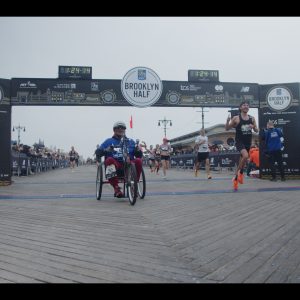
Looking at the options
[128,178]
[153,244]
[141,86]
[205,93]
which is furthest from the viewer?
[205,93]

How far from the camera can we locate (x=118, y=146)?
7.51 meters

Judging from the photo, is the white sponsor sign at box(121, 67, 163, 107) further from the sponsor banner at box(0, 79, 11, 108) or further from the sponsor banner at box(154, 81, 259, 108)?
the sponsor banner at box(0, 79, 11, 108)

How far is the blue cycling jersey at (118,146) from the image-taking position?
7.42 m

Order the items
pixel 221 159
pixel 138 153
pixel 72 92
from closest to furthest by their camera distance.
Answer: pixel 138 153 < pixel 72 92 < pixel 221 159

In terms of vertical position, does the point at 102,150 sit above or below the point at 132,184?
above

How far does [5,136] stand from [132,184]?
7.64m

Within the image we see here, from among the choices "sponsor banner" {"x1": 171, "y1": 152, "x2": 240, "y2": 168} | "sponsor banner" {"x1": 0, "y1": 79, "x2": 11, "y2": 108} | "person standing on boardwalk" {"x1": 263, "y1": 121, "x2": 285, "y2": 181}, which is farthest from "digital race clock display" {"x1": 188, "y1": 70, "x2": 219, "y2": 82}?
"sponsor banner" {"x1": 0, "y1": 79, "x2": 11, "y2": 108}

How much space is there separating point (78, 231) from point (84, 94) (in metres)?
13.0

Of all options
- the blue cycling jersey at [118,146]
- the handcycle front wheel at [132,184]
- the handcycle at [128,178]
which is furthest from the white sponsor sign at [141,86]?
the handcycle front wheel at [132,184]

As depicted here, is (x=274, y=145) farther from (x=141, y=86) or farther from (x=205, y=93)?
(x=141, y=86)

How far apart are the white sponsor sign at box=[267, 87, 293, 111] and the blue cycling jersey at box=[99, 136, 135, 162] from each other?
26.4 ft

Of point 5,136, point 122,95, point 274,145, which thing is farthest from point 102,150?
point 122,95

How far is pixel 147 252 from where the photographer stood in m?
3.33

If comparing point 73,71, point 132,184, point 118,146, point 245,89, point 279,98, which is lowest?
point 132,184
